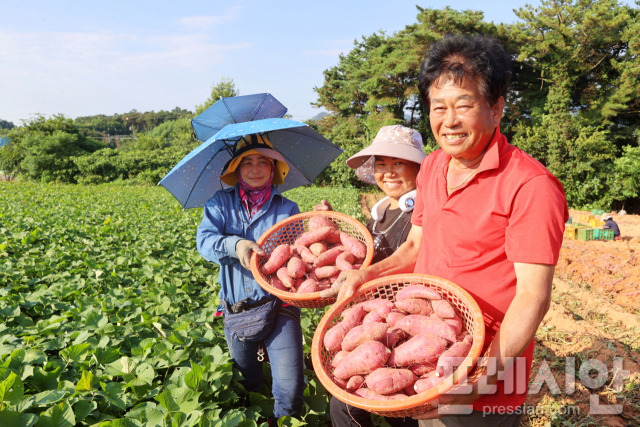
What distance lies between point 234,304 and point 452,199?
1385mm

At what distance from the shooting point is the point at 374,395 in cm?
135

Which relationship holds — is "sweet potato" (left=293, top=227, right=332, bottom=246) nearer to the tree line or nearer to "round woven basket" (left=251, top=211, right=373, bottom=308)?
"round woven basket" (left=251, top=211, right=373, bottom=308)

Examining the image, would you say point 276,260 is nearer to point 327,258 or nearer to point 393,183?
point 327,258

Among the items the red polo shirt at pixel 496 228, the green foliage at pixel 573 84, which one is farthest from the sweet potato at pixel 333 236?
the green foliage at pixel 573 84

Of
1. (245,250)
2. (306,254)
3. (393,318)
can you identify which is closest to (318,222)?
(306,254)

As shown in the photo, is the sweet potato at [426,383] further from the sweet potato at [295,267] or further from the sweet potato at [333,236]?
the sweet potato at [333,236]

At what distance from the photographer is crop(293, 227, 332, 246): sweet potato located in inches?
87.4

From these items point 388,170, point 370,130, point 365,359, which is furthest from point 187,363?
point 370,130

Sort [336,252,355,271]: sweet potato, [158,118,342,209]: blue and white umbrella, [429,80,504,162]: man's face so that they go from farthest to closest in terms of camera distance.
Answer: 1. [158,118,342,209]: blue and white umbrella
2. [336,252,355,271]: sweet potato
3. [429,80,504,162]: man's face

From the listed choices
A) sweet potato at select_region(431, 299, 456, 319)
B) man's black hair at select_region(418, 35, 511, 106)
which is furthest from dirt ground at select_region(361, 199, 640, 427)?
man's black hair at select_region(418, 35, 511, 106)

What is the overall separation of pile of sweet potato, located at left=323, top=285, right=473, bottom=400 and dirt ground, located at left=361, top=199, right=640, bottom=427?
2187 mm

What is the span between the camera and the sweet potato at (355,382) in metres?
1.44

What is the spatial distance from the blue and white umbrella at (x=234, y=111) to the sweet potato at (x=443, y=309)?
5.45 feet

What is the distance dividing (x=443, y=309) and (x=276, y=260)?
92 cm
